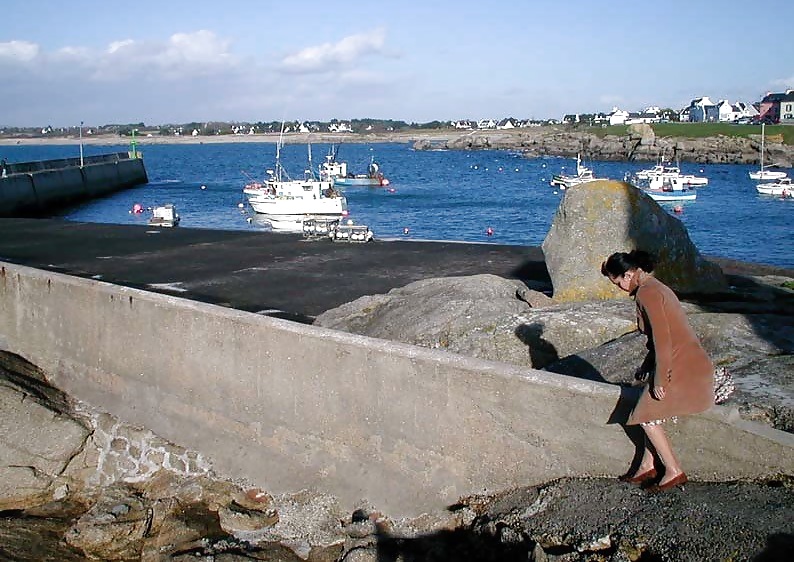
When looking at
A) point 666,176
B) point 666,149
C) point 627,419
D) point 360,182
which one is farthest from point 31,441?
point 666,149

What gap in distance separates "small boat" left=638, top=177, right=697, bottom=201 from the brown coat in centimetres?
5690

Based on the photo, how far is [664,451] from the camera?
5543 mm

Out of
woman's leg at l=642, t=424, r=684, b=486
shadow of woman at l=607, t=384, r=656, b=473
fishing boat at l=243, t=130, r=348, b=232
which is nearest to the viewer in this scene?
woman's leg at l=642, t=424, r=684, b=486

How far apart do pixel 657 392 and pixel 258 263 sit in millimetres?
12501

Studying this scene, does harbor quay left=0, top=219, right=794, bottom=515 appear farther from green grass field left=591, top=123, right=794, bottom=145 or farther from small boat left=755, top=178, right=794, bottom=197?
green grass field left=591, top=123, right=794, bottom=145

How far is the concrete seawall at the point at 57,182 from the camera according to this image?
43.0 meters

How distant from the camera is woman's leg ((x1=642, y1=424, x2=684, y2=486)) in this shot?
18.2 ft

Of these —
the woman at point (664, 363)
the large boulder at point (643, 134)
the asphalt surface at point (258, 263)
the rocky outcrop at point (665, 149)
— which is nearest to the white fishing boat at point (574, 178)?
the rocky outcrop at point (665, 149)

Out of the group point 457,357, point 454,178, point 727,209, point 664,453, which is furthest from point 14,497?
point 454,178

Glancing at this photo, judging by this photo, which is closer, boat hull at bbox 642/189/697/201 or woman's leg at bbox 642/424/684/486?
woman's leg at bbox 642/424/684/486

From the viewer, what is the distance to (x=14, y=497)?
878 centimetres

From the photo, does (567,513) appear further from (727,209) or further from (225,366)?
(727,209)

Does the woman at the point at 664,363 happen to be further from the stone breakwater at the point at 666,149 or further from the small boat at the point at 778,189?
the stone breakwater at the point at 666,149

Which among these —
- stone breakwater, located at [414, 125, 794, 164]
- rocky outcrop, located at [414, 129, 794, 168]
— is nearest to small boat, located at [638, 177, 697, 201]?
rocky outcrop, located at [414, 129, 794, 168]
